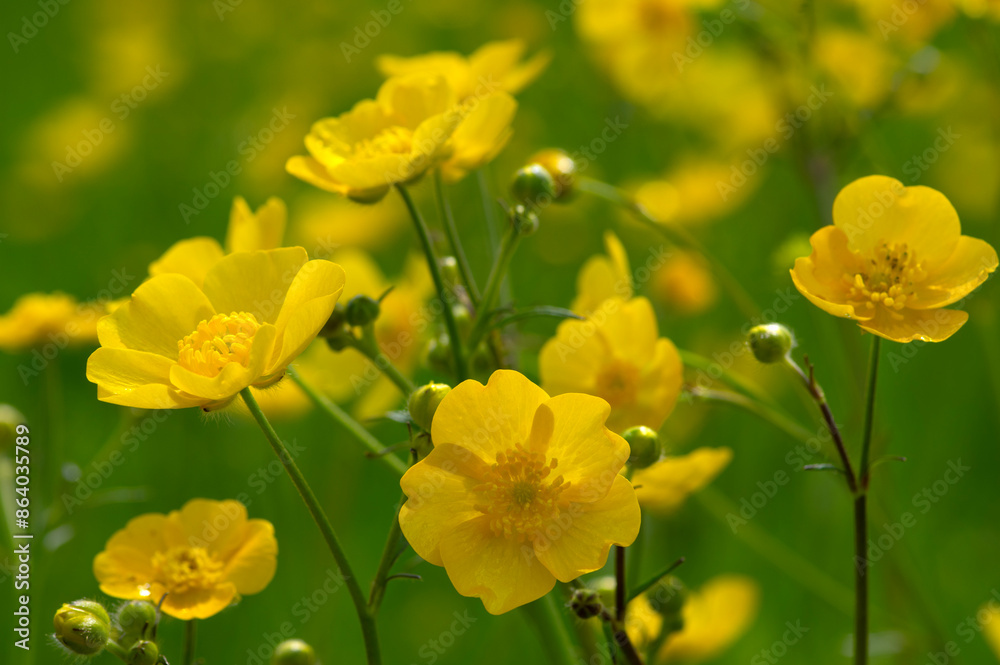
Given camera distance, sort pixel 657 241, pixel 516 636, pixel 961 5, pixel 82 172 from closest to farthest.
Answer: pixel 961 5 < pixel 516 636 < pixel 657 241 < pixel 82 172

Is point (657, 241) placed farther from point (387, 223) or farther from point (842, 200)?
point (842, 200)

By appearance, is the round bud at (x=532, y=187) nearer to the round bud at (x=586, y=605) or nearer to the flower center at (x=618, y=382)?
the flower center at (x=618, y=382)

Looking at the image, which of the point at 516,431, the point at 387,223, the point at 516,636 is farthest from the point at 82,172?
the point at 516,431

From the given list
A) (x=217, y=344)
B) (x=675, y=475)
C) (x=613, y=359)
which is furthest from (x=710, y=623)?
(x=217, y=344)

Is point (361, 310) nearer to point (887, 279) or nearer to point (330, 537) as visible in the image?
point (330, 537)

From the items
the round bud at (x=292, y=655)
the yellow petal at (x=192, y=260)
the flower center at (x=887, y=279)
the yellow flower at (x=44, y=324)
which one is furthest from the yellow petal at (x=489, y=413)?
the yellow flower at (x=44, y=324)

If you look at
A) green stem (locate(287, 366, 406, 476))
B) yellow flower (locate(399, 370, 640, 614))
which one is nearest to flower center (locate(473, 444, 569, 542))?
yellow flower (locate(399, 370, 640, 614))
